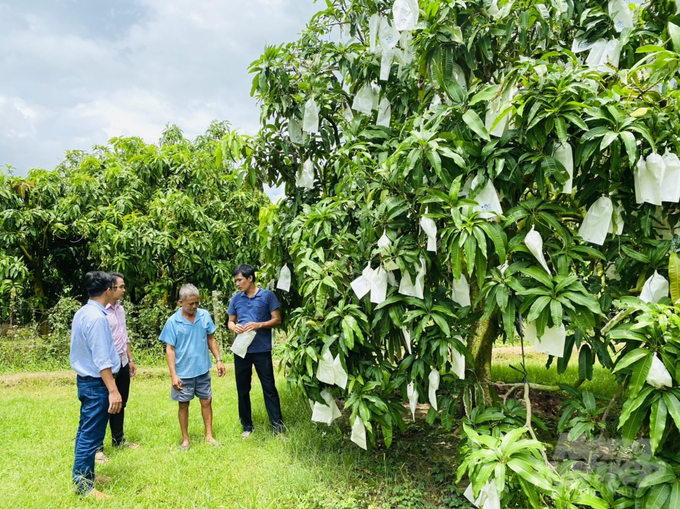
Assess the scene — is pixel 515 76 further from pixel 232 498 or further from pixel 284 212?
pixel 232 498

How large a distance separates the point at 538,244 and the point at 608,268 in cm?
70

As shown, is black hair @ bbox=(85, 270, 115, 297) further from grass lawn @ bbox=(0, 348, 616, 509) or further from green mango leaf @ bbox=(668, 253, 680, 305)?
green mango leaf @ bbox=(668, 253, 680, 305)

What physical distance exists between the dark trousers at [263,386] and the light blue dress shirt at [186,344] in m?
0.37

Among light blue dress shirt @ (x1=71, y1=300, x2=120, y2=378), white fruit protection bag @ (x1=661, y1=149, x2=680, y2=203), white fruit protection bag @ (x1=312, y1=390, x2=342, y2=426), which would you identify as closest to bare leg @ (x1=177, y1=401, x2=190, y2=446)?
light blue dress shirt @ (x1=71, y1=300, x2=120, y2=378)

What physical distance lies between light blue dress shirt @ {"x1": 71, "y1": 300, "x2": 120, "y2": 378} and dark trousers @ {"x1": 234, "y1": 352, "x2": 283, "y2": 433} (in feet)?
3.79

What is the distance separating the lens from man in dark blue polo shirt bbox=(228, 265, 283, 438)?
12.0ft

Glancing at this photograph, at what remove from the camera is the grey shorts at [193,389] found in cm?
334

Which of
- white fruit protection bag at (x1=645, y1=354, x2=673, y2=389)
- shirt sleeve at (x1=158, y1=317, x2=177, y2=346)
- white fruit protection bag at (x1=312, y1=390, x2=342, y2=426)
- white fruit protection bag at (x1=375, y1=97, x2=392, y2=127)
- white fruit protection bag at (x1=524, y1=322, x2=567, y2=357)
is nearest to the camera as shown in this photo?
white fruit protection bag at (x1=645, y1=354, x2=673, y2=389)

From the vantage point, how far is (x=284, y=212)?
3643 mm

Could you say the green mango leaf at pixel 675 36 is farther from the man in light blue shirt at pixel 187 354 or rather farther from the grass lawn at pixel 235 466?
the man in light blue shirt at pixel 187 354

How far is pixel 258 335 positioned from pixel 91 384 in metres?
1.27

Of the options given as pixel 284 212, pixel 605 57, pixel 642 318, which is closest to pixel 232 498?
pixel 284 212

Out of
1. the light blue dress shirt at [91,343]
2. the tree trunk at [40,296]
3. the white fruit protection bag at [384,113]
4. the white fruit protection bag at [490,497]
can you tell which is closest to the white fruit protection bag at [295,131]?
the white fruit protection bag at [384,113]

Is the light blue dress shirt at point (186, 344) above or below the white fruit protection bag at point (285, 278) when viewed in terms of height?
below
